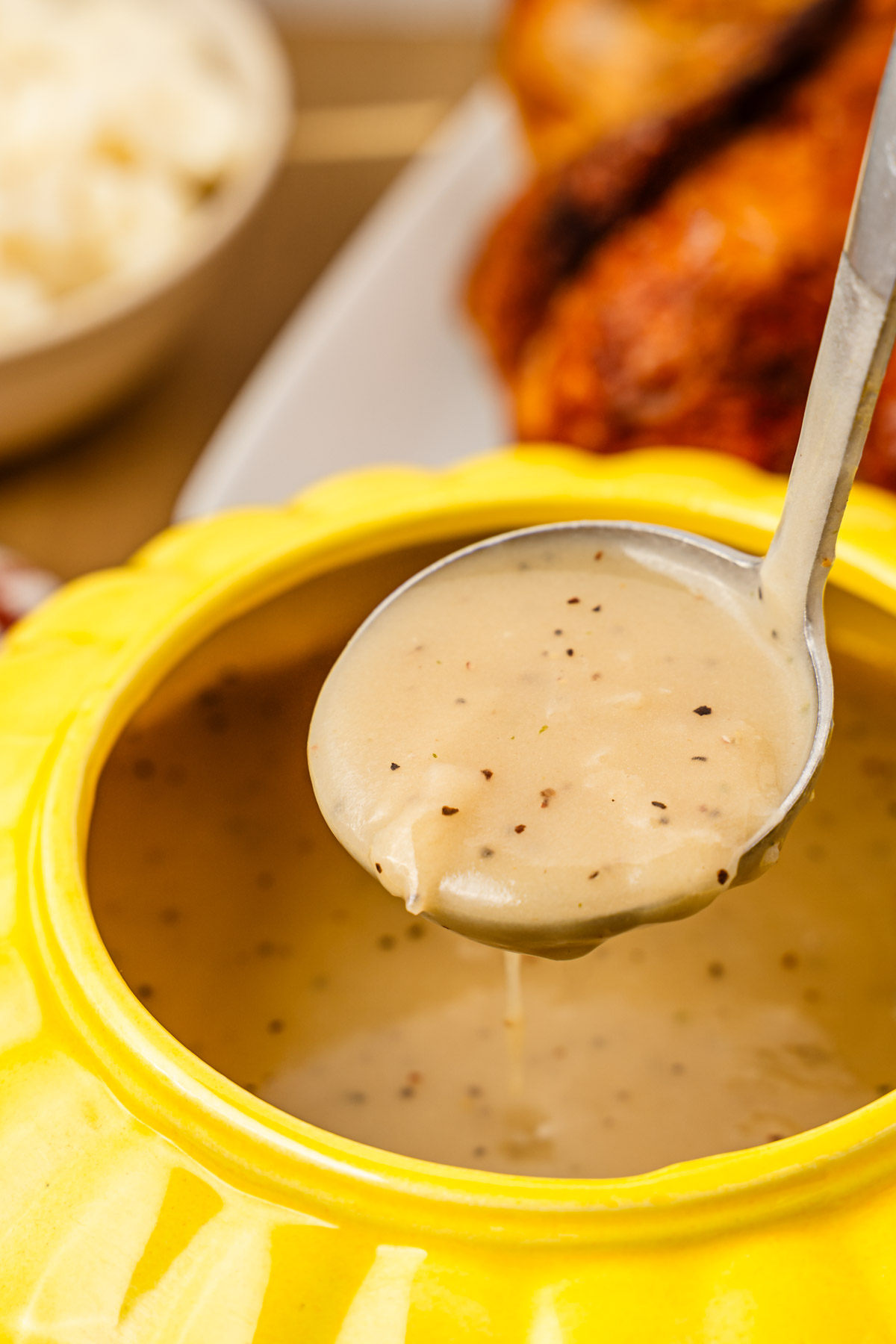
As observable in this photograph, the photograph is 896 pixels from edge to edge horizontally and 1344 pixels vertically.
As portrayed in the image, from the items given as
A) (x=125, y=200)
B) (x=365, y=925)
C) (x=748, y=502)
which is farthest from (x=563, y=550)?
(x=125, y=200)

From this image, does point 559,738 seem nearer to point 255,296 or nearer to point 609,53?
point 609,53

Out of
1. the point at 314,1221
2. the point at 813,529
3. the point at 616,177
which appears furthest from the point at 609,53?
the point at 314,1221

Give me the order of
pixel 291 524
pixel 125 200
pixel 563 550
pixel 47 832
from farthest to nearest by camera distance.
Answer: pixel 125 200
pixel 291 524
pixel 563 550
pixel 47 832

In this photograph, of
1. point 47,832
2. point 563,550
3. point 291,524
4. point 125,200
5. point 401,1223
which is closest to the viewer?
point 401,1223

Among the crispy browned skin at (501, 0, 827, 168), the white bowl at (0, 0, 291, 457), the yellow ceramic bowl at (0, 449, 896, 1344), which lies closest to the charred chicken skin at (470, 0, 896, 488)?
the crispy browned skin at (501, 0, 827, 168)

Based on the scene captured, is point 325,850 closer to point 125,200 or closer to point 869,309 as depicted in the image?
point 869,309

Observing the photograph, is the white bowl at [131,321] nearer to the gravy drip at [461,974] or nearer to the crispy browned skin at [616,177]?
the crispy browned skin at [616,177]
